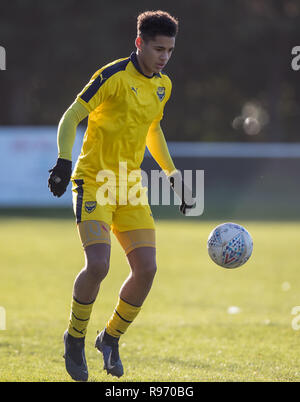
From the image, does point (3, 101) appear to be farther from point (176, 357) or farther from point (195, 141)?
point (176, 357)

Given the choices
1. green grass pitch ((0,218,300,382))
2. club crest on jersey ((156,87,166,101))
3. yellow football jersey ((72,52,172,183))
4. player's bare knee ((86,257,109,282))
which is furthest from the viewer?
green grass pitch ((0,218,300,382))

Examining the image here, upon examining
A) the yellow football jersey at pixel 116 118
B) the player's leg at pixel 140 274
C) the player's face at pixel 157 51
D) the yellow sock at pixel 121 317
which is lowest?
the yellow sock at pixel 121 317

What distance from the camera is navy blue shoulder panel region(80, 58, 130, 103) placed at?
5.16m

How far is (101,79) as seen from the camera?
522 centimetres

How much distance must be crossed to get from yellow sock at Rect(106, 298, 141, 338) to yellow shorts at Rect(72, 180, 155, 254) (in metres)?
0.41

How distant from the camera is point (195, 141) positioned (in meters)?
35.6

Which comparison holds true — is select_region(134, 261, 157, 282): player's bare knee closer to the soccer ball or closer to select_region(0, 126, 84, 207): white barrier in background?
the soccer ball

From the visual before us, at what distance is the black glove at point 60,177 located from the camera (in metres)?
4.87

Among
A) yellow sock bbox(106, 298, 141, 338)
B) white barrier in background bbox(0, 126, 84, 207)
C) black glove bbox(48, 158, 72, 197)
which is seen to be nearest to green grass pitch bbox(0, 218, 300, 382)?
yellow sock bbox(106, 298, 141, 338)

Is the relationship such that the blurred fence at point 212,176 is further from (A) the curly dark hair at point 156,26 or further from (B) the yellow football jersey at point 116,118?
(A) the curly dark hair at point 156,26

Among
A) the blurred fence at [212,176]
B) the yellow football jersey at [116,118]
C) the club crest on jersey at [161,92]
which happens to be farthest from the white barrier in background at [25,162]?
the yellow football jersey at [116,118]

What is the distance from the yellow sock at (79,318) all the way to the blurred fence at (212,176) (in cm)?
1339
